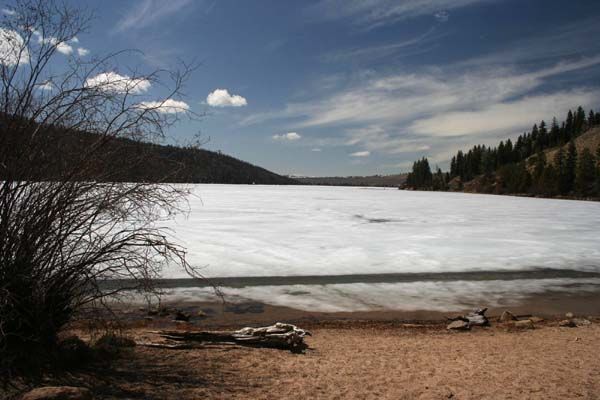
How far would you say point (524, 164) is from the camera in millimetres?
91875

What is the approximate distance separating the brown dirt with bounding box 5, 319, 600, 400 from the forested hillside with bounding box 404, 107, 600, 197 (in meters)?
86.0

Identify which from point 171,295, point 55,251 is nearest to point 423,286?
point 171,295

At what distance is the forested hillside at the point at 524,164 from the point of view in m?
83.1

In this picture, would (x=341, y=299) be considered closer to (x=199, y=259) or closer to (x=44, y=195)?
(x=199, y=259)

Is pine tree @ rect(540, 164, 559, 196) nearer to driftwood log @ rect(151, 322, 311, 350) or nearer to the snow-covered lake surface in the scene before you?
the snow-covered lake surface

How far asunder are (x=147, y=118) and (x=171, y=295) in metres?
5.64

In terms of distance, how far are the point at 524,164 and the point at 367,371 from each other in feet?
336

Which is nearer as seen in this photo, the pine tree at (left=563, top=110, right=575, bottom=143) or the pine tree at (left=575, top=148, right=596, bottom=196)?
the pine tree at (left=575, top=148, right=596, bottom=196)

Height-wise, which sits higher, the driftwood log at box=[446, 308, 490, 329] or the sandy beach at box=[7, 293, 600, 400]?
the sandy beach at box=[7, 293, 600, 400]

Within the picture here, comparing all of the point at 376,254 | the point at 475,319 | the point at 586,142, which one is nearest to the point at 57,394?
the point at 475,319

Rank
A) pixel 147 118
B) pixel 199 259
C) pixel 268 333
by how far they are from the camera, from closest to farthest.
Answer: pixel 147 118
pixel 268 333
pixel 199 259

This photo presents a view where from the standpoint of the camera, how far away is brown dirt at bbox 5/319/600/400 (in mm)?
3836

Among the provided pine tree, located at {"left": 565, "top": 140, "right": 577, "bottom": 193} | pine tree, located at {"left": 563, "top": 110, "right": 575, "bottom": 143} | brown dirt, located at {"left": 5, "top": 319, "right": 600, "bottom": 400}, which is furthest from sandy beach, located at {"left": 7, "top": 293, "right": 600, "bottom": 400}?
pine tree, located at {"left": 563, "top": 110, "right": 575, "bottom": 143}

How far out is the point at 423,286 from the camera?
9.71 metres
